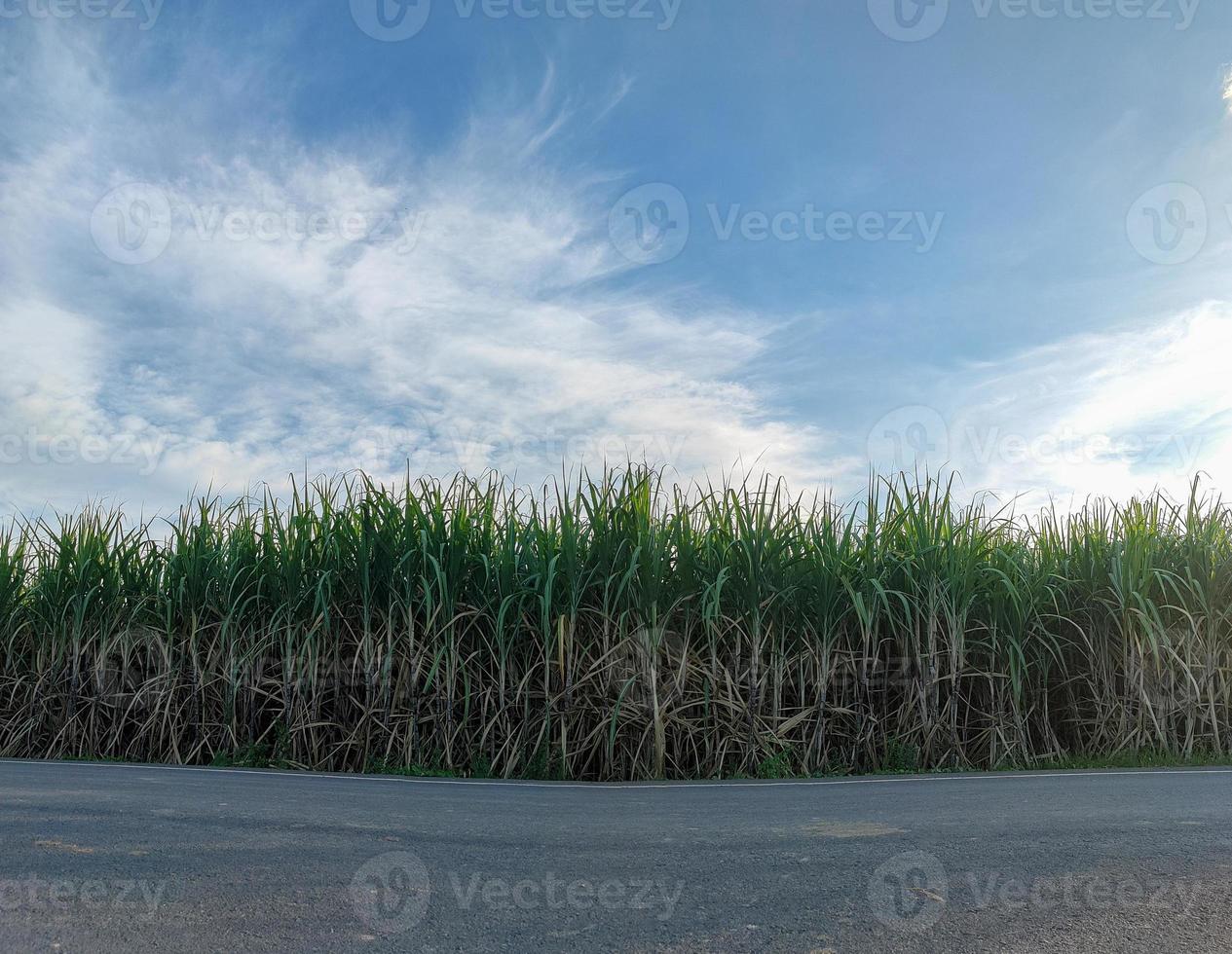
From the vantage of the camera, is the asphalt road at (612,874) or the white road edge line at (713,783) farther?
the white road edge line at (713,783)

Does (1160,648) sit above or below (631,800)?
above

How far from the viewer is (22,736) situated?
311 inches

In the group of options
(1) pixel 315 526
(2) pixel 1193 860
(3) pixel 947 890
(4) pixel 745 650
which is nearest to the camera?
(3) pixel 947 890

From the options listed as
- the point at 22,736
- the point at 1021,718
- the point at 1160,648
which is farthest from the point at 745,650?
the point at 22,736

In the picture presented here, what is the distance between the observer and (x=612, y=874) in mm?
2740

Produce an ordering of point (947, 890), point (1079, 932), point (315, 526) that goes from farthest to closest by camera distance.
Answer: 1. point (315, 526)
2. point (947, 890)
3. point (1079, 932)

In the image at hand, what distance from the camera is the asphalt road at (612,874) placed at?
231 centimetres

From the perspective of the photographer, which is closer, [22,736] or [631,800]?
[631,800]

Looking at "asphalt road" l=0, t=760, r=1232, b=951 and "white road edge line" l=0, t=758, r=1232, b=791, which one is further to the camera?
"white road edge line" l=0, t=758, r=1232, b=791

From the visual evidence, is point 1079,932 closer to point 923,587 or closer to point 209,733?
point 923,587

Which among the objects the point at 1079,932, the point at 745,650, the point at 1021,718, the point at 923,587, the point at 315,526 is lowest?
the point at 1079,932

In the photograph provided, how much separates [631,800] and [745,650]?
238cm

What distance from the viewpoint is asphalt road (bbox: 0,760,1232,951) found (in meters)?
2.31

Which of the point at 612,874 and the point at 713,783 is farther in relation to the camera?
the point at 713,783
